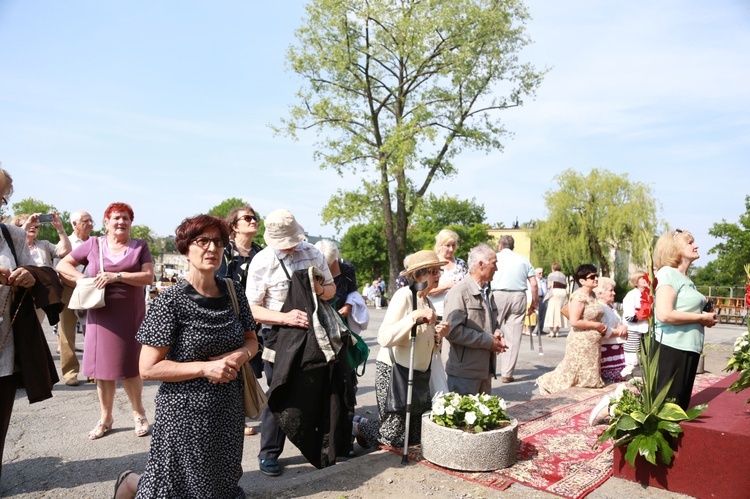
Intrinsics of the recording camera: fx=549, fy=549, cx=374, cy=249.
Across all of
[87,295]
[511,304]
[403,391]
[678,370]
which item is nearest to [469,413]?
[403,391]

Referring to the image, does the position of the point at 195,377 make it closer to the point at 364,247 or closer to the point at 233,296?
the point at 233,296

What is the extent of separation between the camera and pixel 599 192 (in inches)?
1588

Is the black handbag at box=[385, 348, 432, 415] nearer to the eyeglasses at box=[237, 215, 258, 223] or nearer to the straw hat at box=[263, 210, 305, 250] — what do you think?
the straw hat at box=[263, 210, 305, 250]

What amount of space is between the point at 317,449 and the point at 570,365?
4.49 meters

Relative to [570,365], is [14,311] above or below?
above

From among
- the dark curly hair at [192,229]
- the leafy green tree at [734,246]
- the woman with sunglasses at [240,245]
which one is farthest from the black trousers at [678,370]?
the leafy green tree at [734,246]

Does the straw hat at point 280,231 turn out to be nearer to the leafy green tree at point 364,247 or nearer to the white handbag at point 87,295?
the white handbag at point 87,295

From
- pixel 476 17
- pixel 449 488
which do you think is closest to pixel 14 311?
pixel 449 488

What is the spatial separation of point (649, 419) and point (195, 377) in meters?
3.28

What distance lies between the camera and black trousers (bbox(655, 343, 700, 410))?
14.9ft

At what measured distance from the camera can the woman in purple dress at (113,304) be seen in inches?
201

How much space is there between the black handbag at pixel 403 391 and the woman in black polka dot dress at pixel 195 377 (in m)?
1.74

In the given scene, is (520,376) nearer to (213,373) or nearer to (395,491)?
(395,491)

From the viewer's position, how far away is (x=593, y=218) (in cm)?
4047
